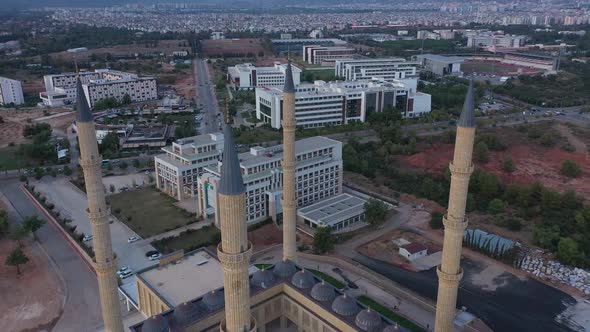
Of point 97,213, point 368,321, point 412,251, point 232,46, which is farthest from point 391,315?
point 232,46

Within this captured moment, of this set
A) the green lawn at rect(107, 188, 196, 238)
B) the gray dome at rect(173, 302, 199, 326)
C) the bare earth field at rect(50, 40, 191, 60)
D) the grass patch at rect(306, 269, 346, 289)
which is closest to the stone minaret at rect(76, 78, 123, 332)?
the gray dome at rect(173, 302, 199, 326)

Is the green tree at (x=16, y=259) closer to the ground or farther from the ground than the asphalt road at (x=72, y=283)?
farther from the ground

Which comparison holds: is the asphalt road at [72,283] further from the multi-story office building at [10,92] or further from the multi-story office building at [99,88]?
the multi-story office building at [10,92]

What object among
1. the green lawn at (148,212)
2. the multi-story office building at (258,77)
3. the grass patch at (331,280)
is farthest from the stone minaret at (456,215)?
the multi-story office building at (258,77)

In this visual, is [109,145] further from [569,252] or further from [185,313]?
[569,252]

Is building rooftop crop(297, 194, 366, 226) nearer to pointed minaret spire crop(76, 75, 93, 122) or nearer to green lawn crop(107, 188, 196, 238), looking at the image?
green lawn crop(107, 188, 196, 238)

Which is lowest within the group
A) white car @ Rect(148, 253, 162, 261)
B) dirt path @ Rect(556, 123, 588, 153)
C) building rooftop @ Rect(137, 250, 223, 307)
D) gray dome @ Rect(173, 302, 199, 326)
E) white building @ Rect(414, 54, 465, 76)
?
white car @ Rect(148, 253, 162, 261)
